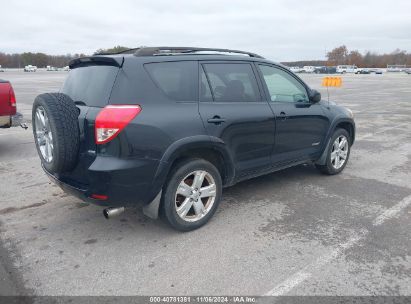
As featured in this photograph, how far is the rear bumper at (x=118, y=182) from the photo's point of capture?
9.87ft

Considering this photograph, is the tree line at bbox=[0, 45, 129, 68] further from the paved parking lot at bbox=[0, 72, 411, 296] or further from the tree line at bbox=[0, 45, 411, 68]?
the paved parking lot at bbox=[0, 72, 411, 296]

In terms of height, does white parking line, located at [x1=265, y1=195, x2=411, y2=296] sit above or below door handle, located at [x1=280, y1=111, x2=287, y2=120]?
below

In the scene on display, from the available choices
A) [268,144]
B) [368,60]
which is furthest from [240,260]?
[368,60]

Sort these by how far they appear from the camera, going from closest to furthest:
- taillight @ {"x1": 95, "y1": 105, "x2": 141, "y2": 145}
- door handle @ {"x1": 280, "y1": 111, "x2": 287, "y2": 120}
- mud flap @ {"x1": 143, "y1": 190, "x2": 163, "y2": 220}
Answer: taillight @ {"x1": 95, "y1": 105, "x2": 141, "y2": 145}
mud flap @ {"x1": 143, "y1": 190, "x2": 163, "y2": 220}
door handle @ {"x1": 280, "y1": 111, "x2": 287, "y2": 120}

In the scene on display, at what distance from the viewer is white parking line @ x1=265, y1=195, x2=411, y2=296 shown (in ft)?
8.90

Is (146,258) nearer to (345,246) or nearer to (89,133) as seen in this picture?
(89,133)

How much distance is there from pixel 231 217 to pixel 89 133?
182 cm

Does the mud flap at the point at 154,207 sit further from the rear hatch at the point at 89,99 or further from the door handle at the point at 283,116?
the door handle at the point at 283,116

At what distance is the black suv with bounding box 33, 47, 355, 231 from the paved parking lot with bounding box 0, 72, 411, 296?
1.37ft

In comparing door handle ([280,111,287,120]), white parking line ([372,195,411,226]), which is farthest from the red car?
white parking line ([372,195,411,226])

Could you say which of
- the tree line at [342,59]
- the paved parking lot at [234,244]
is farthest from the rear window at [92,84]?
the tree line at [342,59]

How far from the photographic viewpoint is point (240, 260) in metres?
3.09

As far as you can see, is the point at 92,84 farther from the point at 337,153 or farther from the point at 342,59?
the point at 342,59

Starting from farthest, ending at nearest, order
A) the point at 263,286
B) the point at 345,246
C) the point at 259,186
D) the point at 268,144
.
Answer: the point at 259,186 → the point at 268,144 → the point at 345,246 → the point at 263,286
